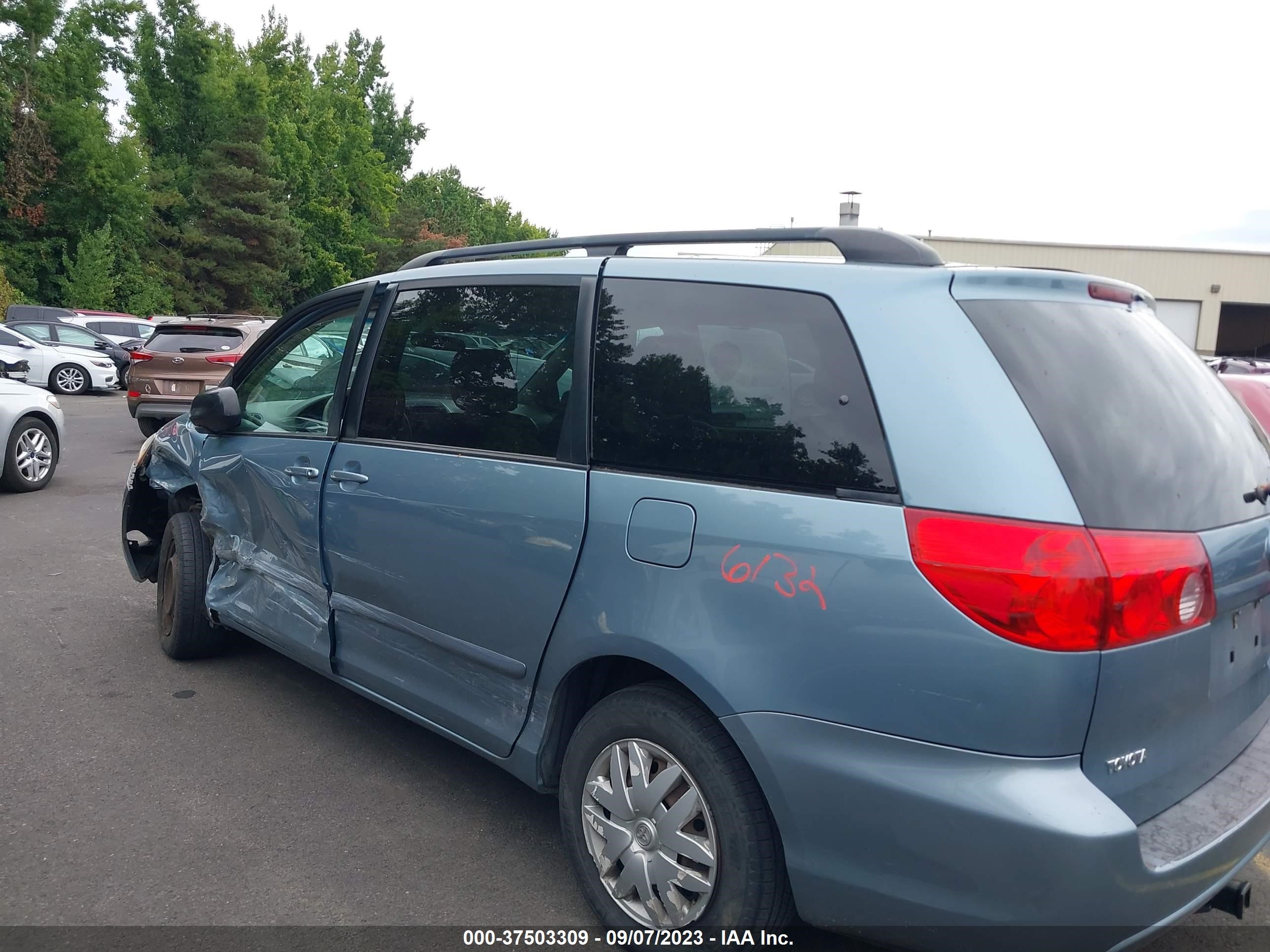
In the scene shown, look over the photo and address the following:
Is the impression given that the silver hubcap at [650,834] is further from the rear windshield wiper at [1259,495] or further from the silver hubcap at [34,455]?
the silver hubcap at [34,455]

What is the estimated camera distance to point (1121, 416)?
227 centimetres

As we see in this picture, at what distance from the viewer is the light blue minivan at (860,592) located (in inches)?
81.2

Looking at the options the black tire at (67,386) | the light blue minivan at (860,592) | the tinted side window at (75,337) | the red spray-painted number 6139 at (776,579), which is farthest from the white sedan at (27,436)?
the tinted side window at (75,337)

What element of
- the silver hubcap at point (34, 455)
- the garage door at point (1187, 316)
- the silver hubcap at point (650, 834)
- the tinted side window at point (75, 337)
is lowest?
the silver hubcap at point (650, 834)

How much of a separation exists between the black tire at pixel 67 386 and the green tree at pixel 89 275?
55.5ft

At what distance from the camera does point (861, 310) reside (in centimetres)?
239

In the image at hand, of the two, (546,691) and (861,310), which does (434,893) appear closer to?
(546,691)

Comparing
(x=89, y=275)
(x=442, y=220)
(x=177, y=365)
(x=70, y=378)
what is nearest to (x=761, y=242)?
(x=177, y=365)

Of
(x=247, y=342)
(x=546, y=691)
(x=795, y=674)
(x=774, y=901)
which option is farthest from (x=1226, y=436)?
(x=247, y=342)

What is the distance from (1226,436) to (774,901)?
5.21 feet

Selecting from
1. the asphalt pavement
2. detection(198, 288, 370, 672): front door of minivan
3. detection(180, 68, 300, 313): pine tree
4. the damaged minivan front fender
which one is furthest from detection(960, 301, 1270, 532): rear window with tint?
detection(180, 68, 300, 313): pine tree

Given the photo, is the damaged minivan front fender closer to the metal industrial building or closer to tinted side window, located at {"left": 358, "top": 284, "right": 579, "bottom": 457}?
tinted side window, located at {"left": 358, "top": 284, "right": 579, "bottom": 457}

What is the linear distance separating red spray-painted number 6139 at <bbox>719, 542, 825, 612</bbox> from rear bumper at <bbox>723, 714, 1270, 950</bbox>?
0.91 feet

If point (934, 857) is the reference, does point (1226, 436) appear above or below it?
above
